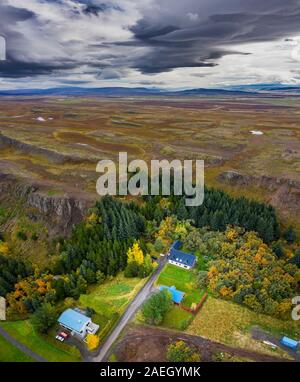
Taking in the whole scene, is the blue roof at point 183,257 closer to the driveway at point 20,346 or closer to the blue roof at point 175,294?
the blue roof at point 175,294

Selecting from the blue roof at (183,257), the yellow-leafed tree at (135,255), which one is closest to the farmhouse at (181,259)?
the blue roof at (183,257)

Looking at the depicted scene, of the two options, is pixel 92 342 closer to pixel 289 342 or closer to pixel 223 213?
pixel 289 342

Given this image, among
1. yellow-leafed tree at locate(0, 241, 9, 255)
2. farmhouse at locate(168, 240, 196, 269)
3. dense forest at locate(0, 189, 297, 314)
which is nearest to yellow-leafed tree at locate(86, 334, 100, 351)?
dense forest at locate(0, 189, 297, 314)

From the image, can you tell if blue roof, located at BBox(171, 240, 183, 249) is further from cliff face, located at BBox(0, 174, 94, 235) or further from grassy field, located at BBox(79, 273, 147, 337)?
cliff face, located at BBox(0, 174, 94, 235)

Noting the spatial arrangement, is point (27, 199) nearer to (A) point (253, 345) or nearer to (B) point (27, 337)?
(B) point (27, 337)

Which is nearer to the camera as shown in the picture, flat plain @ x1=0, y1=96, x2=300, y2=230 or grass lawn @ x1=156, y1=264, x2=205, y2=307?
grass lawn @ x1=156, y1=264, x2=205, y2=307

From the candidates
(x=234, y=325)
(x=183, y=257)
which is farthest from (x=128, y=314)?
(x=234, y=325)
